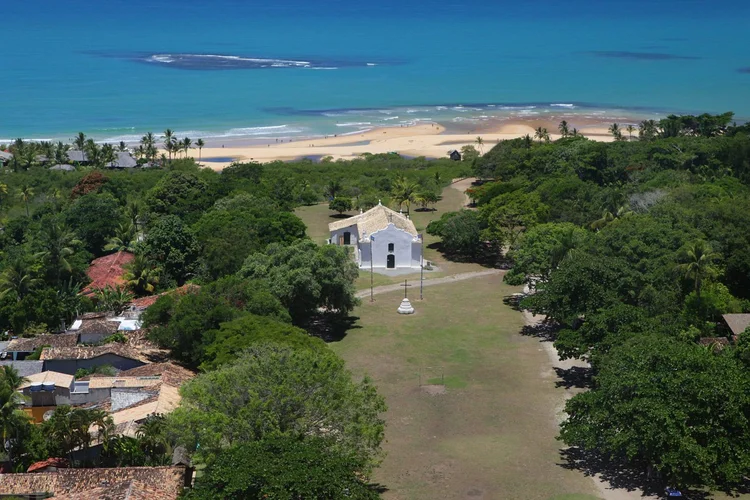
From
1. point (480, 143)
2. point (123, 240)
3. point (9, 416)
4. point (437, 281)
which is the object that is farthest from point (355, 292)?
point (480, 143)

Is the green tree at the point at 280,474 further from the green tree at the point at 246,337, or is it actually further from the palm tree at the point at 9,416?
the green tree at the point at 246,337

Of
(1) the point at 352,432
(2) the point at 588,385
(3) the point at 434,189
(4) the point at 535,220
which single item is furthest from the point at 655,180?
(1) the point at 352,432

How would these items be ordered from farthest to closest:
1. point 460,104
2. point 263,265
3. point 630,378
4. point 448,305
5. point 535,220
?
point 460,104 → point 535,220 → point 448,305 → point 263,265 → point 630,378

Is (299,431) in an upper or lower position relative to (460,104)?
lower

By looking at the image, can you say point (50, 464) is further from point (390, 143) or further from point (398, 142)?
point (398, 142)

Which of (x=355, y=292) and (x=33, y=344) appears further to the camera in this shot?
(x=355, y=292)

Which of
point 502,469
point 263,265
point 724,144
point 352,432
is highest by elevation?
point 724,144

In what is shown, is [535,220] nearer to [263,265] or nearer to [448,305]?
[448,305]
